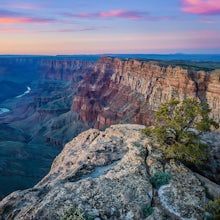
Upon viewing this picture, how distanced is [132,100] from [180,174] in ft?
249

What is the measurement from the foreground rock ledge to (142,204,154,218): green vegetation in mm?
149

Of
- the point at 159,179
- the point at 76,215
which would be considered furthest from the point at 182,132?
the point at 76,215

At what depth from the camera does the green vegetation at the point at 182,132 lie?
23078mm

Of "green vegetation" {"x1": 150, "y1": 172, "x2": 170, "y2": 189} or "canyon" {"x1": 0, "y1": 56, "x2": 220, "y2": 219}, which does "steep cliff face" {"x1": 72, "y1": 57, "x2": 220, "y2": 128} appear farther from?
"green vegetation" {"x1": 150, "y1": 172, "x2": 170, "y2": 189}

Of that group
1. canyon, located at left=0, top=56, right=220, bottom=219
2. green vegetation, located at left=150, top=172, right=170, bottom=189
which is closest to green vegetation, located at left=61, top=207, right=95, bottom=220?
canyon, located at left=0, top=56, right=220, bottom=219

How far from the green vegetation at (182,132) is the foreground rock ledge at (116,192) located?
88cm

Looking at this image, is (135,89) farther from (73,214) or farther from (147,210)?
(73,214)

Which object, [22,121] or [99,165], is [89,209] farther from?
[22,121]

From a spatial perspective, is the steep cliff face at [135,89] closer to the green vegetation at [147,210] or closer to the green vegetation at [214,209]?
the green vegetation at [214,209]

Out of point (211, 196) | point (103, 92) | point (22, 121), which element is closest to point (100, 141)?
point (211, 196)

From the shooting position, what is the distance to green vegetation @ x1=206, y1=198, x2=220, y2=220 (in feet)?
58.6

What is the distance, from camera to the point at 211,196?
68.5 feet

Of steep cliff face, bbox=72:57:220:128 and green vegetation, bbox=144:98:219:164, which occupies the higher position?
green vegetation, bbox=144:98:219:164

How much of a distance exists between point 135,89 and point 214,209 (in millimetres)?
82730
